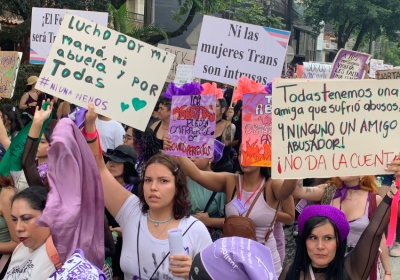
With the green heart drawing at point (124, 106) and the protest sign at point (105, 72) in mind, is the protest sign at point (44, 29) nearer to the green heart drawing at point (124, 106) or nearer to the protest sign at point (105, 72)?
the protest sign at point (105, 72)

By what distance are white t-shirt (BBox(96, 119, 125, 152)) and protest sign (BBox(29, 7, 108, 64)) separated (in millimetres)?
1397

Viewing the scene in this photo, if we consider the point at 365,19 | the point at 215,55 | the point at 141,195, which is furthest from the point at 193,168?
the point at 365,19

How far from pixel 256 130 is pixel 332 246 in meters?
1.10

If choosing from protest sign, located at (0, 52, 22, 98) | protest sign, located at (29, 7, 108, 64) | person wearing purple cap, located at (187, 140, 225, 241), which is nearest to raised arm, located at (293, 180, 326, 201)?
person wearing purple cap, located at (187, 140, 225, 241)

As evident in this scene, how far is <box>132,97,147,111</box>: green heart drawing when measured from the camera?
316cm

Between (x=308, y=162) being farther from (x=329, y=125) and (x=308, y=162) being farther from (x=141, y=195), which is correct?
(x=141, y=195)

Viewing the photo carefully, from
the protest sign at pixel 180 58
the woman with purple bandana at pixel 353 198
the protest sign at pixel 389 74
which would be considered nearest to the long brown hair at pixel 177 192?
the woman with purple bandana at pixel 353 198

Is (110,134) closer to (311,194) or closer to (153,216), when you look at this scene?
(311,194)

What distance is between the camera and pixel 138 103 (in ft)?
10.4

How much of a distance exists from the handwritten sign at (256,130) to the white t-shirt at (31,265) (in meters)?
1.52

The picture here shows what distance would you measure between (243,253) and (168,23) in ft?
89.2

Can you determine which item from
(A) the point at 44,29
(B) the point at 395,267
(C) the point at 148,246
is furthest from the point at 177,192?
(A) the point at 44,29

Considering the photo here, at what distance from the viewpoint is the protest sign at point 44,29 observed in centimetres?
624

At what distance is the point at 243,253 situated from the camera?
156cm
